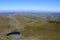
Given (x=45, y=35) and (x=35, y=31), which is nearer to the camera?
(x=45, y=35)

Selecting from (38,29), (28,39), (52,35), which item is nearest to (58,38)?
(52,35)

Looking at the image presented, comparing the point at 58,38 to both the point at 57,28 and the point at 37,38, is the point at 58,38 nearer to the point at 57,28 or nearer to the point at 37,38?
the point at 37,38

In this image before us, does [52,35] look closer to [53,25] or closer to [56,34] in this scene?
[56,34]

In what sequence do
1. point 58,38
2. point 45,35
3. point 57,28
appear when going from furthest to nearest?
1. point 57,28
2. point 45,35
3. point 58,38

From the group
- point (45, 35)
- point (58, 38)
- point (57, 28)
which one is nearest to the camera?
point (58, 38)

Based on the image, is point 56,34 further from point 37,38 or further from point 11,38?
point 11,38

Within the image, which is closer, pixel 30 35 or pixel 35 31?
pixel 30 35

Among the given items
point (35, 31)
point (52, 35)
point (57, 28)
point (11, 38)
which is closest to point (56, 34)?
point (52, 35)
